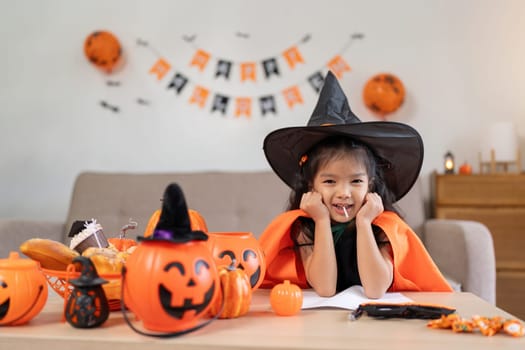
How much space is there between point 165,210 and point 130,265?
9cm

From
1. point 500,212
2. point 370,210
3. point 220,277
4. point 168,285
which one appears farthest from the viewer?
point 500,212

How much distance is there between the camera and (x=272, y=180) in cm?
273

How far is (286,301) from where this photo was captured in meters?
0.93

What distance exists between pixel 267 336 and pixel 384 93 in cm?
255

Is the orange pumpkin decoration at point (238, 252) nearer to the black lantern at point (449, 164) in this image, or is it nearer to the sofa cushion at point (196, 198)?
the sofa cushion at point (196, 198)

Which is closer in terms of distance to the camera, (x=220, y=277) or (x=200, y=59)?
(x=220, y=277)

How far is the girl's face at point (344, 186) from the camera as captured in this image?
4.39ft

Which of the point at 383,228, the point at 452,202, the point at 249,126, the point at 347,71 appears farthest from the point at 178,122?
the point at 383,228

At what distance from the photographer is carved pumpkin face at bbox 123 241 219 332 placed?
74 centimetres

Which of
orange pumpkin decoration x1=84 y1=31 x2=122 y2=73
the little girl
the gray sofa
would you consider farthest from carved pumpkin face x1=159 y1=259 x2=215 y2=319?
orange pumpkin decoration x1=84 y1=31 x2=122 y2=73

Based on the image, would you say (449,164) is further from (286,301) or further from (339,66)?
(286,301)

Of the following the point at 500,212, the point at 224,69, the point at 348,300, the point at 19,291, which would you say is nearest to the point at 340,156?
the point at 348,300

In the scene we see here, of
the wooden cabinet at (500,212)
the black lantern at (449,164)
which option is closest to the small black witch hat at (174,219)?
the wooden cabinet at (500,212)

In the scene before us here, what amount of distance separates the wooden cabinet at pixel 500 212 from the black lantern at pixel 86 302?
2.37m
